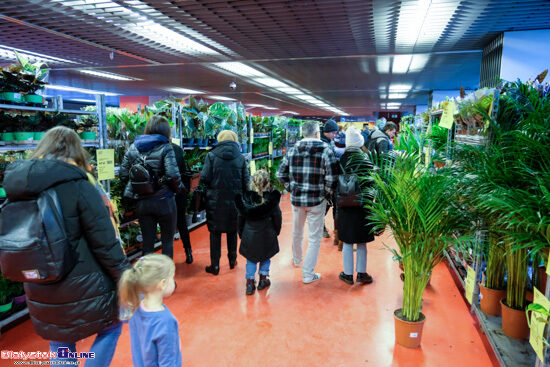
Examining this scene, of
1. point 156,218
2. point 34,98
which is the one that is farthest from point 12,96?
point 156,218

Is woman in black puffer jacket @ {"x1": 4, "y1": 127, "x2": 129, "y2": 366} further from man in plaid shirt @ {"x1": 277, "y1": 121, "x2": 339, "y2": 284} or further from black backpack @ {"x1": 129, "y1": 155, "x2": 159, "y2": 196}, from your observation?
man in plaid shirt @ {"x1": 277, "y1": 121, "x2": 339, "y2": 284}

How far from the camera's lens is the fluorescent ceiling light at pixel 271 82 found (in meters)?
10.7

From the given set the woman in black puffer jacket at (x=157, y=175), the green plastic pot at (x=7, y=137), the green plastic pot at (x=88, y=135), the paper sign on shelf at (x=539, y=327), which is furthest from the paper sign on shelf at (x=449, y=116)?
the green plastic pot at (x=7, y=137)

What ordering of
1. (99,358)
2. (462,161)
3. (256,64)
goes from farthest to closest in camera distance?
(256,64)
(462,161)
(99,358)

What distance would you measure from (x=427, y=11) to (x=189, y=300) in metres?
4.27

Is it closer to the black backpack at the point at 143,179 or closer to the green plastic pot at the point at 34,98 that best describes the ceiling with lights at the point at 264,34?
the green plastic pot at the point at 34,98

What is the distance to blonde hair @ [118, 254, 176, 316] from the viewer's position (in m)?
1.62

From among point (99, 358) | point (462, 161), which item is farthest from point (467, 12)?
point (99, 358)

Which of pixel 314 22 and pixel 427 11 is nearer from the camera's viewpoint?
pixel 427 11

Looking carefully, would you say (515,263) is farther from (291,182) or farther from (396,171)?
(291,182)

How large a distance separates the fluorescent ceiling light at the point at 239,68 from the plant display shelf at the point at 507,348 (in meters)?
7.21

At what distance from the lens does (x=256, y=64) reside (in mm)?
8188

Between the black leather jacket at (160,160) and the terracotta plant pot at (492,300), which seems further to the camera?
the black leather jacket at (160,160)

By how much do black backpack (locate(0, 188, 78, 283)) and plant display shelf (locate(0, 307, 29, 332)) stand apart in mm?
1619
